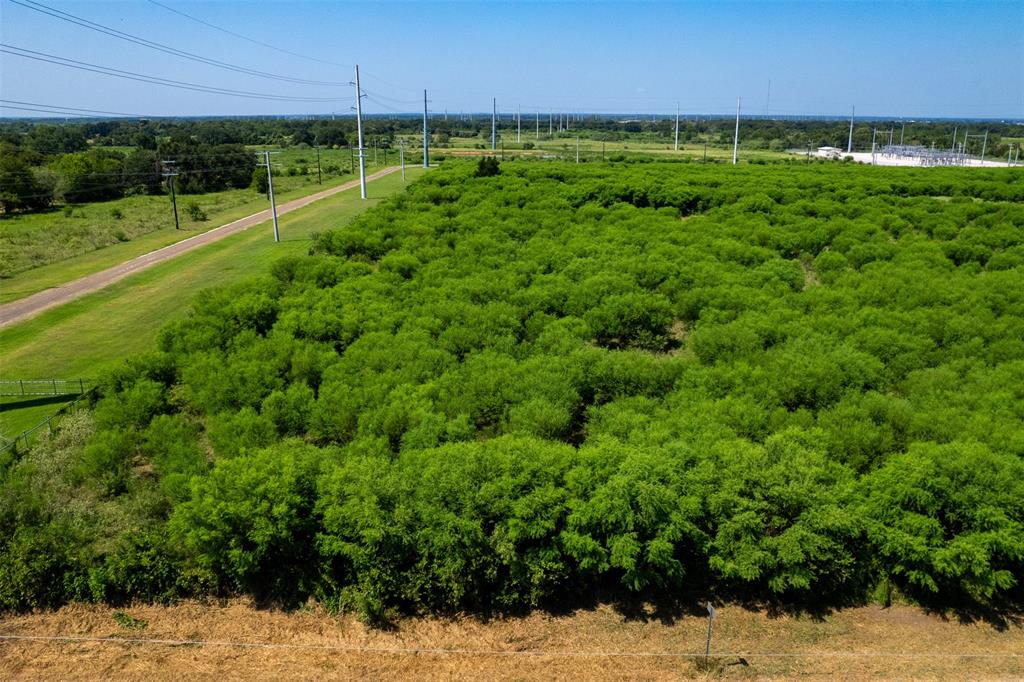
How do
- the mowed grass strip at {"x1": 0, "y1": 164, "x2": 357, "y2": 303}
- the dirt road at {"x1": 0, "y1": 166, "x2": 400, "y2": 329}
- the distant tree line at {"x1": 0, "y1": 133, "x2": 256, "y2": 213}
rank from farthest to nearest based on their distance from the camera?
the distant tree line at {"x1": 0, "y1": 133, "x2": 256, "y2": 213} → the mowed grass strip at {"x1": 0, "y1": 164, "x2": 357, "y2": 303} → the dirt road at {"x1": 0, "y1": 166, "x2": 400, "y2": 329}

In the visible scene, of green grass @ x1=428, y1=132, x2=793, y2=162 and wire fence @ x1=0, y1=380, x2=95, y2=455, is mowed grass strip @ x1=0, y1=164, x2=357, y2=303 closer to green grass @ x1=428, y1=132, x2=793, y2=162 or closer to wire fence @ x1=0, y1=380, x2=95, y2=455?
wire fence @ x1=0, y1=380, x2=95, y2=455

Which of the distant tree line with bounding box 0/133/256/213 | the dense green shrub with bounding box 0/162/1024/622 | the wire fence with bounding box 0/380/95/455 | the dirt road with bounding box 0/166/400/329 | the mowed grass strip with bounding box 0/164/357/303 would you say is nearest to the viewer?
the dense green shrub with bounding box 0/162/1024/622

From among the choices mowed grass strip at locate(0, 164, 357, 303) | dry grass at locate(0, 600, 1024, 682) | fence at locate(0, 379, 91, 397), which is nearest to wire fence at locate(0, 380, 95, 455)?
fence at locate(0, 379, 91, 397)

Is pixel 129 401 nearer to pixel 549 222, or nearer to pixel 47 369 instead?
pixel 47 369

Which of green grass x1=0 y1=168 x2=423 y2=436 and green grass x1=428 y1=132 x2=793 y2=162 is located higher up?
green grass x1=428 y1=132 x2=793 y2=162

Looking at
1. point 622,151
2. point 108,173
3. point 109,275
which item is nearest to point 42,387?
point 109,275

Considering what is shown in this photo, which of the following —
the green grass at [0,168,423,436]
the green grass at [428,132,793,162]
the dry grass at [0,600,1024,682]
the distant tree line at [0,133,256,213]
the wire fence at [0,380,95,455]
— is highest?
the green grass at [428,132,793,162]

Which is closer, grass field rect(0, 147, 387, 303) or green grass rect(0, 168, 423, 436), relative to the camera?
green grass rect(0, 168, 423, 436)

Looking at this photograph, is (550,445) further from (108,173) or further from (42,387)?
(108,173)
